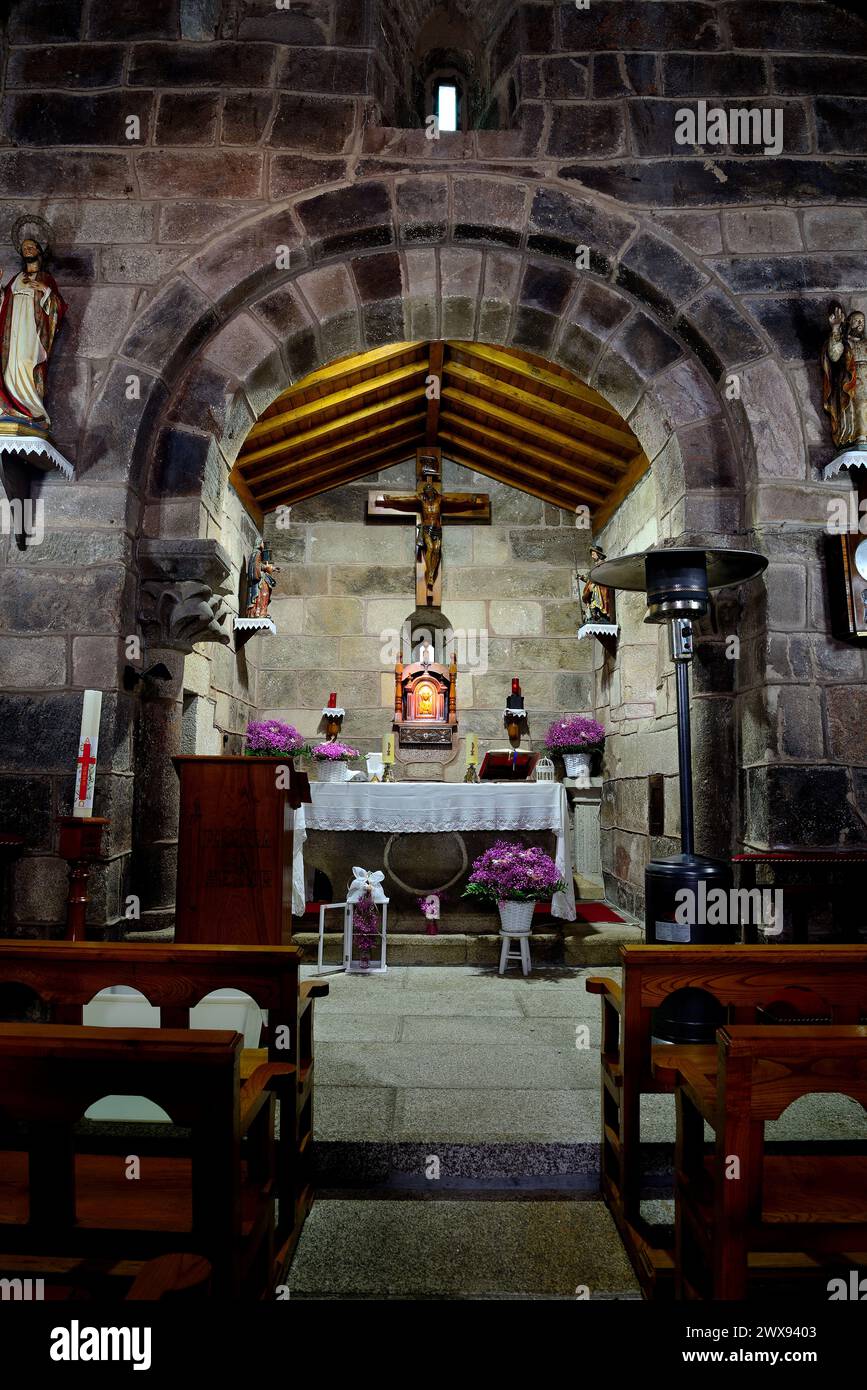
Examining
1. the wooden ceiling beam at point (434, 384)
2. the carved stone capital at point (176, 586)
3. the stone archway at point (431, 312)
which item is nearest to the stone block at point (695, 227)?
the stone archway at point (431, 312)

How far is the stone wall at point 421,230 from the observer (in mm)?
4492

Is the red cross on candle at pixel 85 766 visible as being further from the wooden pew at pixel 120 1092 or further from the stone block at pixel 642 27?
the stone block at pixel 642 27

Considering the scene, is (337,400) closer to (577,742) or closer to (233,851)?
(577,742)

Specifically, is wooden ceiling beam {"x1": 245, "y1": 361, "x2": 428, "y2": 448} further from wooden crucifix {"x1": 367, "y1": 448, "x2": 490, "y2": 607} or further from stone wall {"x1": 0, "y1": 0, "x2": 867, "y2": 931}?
stone wall {"x1": 0, "y1": 0, "x2": 867, "y2": 931}

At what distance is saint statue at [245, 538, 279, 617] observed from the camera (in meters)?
7.90

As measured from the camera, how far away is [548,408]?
284 inches

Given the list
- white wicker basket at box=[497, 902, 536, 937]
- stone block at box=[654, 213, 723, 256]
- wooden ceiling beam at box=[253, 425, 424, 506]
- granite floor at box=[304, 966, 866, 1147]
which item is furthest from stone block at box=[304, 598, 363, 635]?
A: stone block at box=[654, 213, 723, 256]

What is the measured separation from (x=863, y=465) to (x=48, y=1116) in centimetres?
435

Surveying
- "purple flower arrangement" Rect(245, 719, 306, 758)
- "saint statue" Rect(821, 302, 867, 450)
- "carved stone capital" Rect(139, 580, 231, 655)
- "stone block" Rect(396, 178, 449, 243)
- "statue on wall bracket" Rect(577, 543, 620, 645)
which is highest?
"stone block" Rect(396, 178, 449, 243)

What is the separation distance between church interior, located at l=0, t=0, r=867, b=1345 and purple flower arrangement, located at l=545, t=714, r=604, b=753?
150cm

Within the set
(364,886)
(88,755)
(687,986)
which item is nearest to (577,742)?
(364,886)

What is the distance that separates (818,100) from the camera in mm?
4762

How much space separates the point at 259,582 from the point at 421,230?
383 cm
